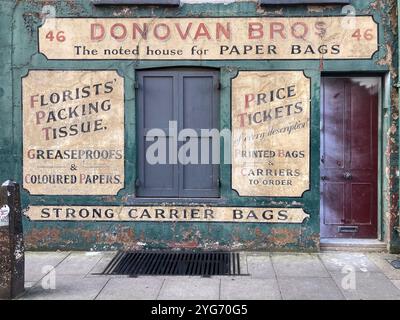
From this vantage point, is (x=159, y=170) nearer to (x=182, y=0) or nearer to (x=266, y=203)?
(x=266, y=203)

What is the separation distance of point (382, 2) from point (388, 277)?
4.20 m

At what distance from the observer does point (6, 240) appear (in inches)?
219

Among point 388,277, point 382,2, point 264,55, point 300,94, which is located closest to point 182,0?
point 264,55

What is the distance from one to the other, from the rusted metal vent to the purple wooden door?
74.1 inches

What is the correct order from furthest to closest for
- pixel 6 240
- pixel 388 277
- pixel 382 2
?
pixel 382 2 < pixel 388 277 < pixel 6 240

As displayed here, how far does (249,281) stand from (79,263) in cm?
260

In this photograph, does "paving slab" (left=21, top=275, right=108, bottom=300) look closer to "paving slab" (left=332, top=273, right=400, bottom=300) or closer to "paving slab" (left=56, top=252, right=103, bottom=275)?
"paving slab" (left=56, top=252, right=103, bottom=275)

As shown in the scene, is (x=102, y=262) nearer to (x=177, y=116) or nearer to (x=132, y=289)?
(x=132, y=289)

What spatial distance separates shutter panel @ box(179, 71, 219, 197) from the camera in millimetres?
7621

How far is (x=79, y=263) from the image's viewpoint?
22.9 feet

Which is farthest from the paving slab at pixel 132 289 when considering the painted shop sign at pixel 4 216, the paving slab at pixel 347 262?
the paving slab at pixel 347 262

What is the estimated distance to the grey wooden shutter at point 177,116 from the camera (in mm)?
7621

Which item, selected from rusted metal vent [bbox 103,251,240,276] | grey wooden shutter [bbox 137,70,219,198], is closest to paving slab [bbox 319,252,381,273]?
rusted metal vent [bbox 103,251,240,276]

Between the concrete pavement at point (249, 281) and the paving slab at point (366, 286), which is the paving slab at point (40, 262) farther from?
the paving slab at point (366, 286)
